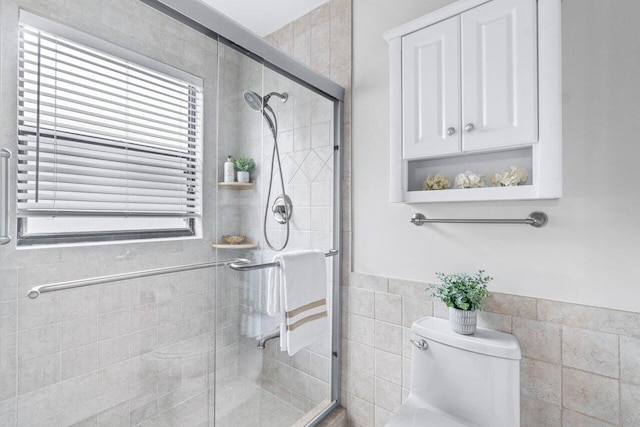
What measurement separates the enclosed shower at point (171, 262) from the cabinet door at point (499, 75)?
0.76m

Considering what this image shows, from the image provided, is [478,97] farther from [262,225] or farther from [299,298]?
[299,298]

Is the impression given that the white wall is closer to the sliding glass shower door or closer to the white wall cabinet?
the white wall cabinet

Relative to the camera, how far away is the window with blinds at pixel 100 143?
92cm

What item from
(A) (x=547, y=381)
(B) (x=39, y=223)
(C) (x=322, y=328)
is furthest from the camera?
(C) (x=322, y=328)

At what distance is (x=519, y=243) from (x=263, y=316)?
111cm

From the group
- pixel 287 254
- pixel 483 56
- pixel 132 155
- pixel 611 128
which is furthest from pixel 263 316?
pixel 611 128

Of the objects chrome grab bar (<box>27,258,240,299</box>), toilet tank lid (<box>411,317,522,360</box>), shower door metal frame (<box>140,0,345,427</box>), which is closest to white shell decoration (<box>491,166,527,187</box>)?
toilet tank lid (<box>411,317,522,360</box>)

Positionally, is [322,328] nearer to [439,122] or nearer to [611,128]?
[439,122]

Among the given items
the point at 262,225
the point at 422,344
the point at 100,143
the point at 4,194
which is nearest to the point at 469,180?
the point at 422,344

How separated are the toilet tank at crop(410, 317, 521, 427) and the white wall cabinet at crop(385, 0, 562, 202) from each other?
0.55 meters

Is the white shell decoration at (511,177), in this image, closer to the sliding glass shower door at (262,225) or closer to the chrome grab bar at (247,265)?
the sliding glass shower door at (262,225)

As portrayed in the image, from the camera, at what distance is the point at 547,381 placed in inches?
48.3

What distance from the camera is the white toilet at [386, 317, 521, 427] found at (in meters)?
1.14

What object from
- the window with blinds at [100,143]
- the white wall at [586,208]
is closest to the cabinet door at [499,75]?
the white wall at [586,208]
